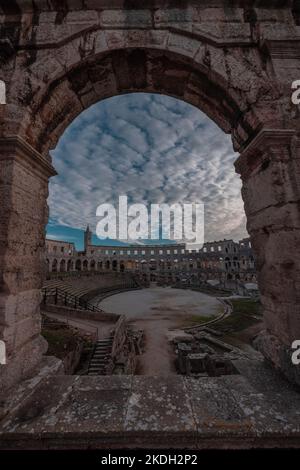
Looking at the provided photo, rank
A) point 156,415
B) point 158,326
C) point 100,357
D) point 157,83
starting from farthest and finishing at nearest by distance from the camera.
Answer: point 158,326 → point 100,357 → point 157,83 → point 156,415

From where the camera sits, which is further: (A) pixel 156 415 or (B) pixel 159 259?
(B) pixel 159 259

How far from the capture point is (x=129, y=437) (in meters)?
1.46

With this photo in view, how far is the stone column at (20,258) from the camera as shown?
1.99 meters

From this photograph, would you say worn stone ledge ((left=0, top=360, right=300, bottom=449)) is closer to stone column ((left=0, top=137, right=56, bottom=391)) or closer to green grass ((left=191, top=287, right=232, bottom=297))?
stone column ((left=0, top=137, right=56, bottom=391))

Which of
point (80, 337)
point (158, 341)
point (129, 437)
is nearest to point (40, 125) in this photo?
point (129, 437)

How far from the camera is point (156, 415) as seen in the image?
158 cm

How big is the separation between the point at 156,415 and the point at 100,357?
7.27m

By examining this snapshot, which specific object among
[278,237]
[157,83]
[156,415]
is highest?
[157,83]

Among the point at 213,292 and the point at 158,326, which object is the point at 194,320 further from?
the point at 213,292

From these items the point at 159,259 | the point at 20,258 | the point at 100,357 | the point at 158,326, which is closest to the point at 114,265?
the point at 159,259

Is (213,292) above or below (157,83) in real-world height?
below

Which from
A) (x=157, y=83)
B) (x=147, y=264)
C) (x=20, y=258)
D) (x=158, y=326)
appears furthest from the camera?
(x=147, y=264)
